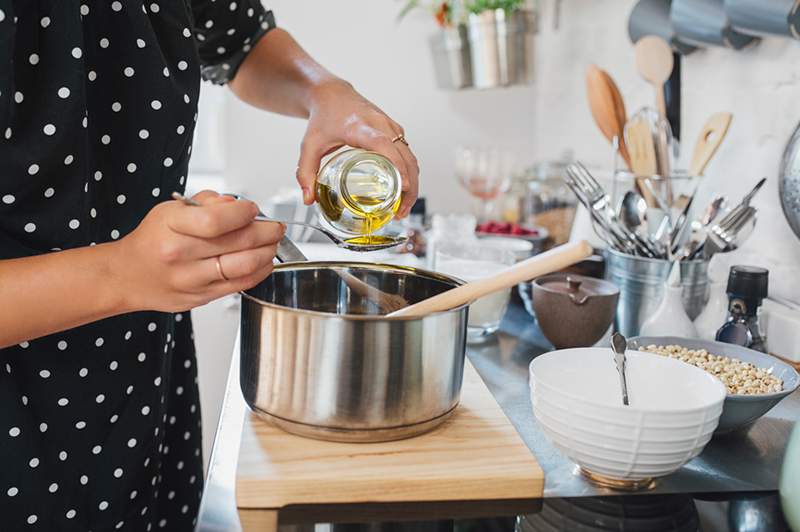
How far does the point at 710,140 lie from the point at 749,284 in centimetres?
33

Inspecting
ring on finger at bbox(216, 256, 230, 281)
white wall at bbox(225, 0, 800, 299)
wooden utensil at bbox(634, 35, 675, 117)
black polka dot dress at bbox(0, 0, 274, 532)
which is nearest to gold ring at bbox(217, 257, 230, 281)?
ring on finger at bbox(216, 256, 230, 281)

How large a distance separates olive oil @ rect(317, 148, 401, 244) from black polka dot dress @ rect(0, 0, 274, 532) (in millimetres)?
180

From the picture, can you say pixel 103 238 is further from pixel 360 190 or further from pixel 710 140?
pixel 710 140

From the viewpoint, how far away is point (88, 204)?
32.0 inches

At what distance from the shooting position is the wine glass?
6.95 ft

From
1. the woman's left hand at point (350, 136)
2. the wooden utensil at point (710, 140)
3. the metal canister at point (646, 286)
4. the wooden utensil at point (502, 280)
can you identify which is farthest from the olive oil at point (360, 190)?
the wooden utensil at point (710, 140)

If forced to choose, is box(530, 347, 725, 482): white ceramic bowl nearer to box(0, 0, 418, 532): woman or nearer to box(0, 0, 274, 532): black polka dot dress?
box(0, 0, 418, 532): woman

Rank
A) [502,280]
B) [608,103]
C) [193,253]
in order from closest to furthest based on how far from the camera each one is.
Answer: [193,253], [502,280], [608,103]

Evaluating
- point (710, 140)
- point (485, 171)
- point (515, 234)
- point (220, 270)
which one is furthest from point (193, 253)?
point (485, 171)

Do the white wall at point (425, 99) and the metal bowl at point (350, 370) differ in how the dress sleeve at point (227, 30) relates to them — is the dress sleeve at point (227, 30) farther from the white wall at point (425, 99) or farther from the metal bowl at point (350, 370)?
the white wall at point (425, 99)

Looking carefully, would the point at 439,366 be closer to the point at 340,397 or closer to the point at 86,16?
the point at 340,397

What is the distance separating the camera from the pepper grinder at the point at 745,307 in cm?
100

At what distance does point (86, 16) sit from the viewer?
32.6 inches

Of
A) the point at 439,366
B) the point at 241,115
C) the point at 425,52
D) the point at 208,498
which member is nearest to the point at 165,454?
the point at 208,498
